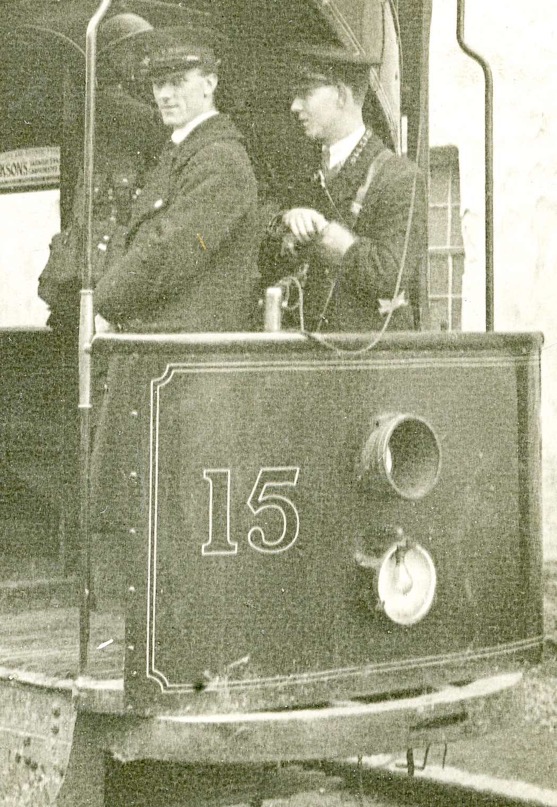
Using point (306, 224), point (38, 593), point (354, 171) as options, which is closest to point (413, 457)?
point (306, 224)

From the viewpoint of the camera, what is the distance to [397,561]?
12.6ft

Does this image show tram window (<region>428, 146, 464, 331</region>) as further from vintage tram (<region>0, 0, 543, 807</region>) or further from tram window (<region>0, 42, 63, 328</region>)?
vintage tram (<region>0, 0, 543, 807</region>)

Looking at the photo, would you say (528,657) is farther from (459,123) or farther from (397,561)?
(459,123)

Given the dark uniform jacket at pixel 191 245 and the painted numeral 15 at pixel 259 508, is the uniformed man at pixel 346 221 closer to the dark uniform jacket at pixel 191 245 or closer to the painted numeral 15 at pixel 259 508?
the dark uniform jacket at pixel 191 245

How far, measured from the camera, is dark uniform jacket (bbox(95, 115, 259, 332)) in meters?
3.89

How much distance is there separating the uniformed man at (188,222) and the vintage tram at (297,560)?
0.26 metres

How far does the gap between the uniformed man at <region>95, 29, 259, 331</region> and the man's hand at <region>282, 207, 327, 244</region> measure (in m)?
0.13

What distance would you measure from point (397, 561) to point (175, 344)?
90 centimetres

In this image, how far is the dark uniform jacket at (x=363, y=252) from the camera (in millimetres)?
4156

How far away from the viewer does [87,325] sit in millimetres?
3473

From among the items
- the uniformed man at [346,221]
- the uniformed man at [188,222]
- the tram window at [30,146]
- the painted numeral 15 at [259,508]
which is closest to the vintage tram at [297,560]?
the painted numeral 15 at [259,508]

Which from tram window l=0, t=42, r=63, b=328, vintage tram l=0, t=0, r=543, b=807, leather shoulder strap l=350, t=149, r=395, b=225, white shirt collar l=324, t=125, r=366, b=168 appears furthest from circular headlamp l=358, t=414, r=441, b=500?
tram window l=0, t=42, r=63, b=328

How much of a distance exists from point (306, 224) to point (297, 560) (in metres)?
1.04

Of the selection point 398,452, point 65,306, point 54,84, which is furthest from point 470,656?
point 54,84
